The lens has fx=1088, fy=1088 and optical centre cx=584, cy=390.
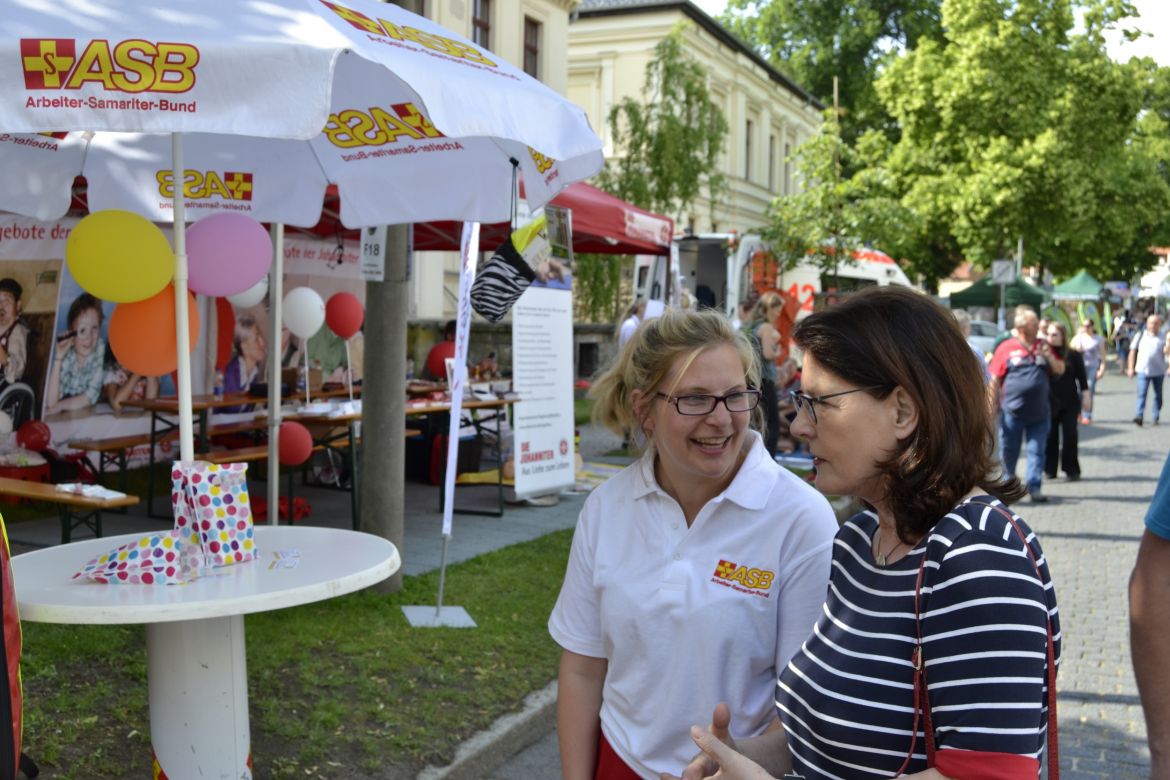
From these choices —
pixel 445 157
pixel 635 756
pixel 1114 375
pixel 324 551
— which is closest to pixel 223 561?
pixel 324 551

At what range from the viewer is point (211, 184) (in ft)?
16.6

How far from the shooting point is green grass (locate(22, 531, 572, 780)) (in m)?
4.29

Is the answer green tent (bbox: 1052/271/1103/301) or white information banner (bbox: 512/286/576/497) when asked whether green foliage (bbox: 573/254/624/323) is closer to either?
white information banner (bbox: 512/286/576/497)

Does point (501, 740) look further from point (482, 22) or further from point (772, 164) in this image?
point (772, 164)

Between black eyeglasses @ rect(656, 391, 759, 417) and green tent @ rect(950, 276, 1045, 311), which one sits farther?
green tent @ rect(950, 276, 1045, 311)

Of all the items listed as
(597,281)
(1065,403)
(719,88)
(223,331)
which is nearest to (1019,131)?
(719,88)

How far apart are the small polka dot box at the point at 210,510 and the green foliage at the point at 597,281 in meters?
17.3

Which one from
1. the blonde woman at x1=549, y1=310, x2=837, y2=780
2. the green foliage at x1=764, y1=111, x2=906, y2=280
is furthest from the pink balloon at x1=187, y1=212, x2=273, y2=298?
the green foliage at x1=764, y1=111, x2=906, y2=280

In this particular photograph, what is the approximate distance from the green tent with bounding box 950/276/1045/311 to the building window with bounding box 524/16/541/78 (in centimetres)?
1778

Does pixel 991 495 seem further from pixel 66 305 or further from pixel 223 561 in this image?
pixel 66 305

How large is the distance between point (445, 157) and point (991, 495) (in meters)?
3.87

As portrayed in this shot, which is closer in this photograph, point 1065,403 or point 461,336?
point 461,336

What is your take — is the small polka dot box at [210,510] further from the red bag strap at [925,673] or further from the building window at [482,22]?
the building window at [482,22]

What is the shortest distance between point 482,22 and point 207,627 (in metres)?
22.1
